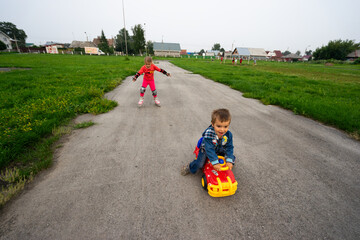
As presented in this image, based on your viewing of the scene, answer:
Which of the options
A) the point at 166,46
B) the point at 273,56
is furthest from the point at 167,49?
the point at 273,56

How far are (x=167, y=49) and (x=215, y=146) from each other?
92972 millimetres

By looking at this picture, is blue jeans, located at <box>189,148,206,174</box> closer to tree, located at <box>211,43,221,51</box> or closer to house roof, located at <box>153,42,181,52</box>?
house roof, located at <box>153,42,181,52</box>

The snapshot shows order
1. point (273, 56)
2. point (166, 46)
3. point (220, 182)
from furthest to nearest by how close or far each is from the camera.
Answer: point (273, 56)
point (166, 46)
point (220, 182)

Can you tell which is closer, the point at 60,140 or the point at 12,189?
the point at 12,189

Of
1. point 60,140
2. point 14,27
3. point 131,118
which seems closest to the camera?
point 60,140

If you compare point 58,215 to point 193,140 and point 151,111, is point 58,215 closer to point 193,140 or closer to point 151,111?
point 193,140

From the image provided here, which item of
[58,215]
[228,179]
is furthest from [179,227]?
[58,215]

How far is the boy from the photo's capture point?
236cm

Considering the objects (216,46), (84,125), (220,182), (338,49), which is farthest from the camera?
(216,46)

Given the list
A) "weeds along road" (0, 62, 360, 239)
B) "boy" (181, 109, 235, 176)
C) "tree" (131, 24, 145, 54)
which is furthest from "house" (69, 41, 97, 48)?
"boy" (181, 109, 235, 176)

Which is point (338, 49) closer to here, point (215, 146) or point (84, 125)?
point (215, 146)

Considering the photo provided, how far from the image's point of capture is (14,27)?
102 metres

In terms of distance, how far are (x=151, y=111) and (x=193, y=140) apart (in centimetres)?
234

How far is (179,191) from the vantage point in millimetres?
2398
